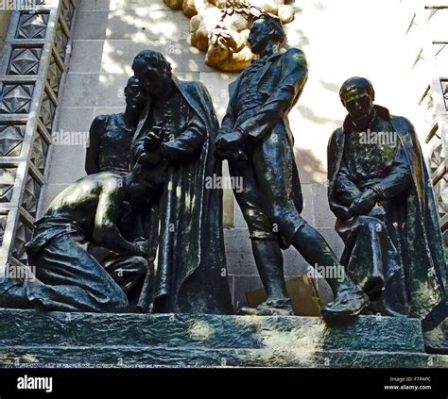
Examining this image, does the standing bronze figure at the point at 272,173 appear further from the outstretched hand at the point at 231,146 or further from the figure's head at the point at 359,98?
the figure's head at the point at 359,98

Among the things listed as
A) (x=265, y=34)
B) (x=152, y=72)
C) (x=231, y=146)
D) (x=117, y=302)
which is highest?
(x=265, y=34)

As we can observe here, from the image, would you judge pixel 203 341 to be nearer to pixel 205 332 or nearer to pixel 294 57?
pixel 205 332

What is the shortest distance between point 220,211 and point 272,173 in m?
0.49

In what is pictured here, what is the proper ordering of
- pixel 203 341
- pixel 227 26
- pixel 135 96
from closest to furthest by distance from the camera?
pixel 203 341 → pixel 135 96 → pixel 227 26

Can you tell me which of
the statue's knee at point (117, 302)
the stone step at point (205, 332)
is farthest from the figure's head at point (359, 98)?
the statue's knee at point (117, 302)

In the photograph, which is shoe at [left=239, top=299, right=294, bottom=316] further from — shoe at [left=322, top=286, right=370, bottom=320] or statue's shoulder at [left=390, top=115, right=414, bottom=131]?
statue's shoulder at [left=390, top=115, right=414, bottom=131]

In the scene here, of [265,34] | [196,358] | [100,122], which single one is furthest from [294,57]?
[196,358]

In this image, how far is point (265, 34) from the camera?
595 cm

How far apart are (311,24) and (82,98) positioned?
2.63 m

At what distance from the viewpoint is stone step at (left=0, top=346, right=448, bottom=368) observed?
14.2 ft

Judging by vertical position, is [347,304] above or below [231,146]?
below

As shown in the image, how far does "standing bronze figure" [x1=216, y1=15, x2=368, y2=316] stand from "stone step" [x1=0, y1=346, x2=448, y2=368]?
35 cm

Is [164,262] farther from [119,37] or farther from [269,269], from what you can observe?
[119,37]

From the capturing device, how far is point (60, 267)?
4.95m
